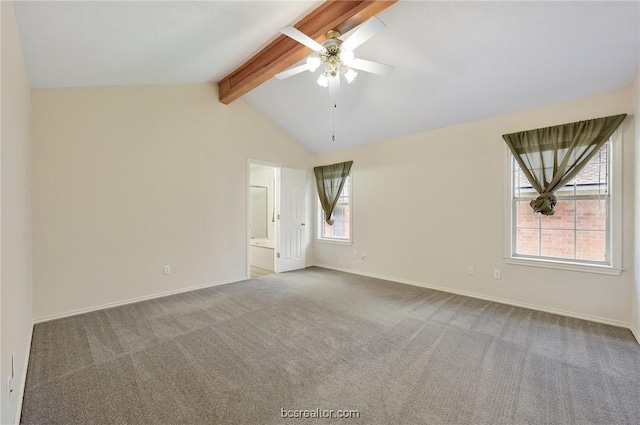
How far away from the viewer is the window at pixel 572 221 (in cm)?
295

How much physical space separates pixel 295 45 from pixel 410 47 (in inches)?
47.7

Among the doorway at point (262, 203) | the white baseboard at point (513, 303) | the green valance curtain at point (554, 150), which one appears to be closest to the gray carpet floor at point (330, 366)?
the white baseboard at point (513, 303)

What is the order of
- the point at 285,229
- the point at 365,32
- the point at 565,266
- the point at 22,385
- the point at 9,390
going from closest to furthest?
the point at 9,390 → the point at 22,385 → the point at 365,32 → the point at 565,266 → the point at 285,229

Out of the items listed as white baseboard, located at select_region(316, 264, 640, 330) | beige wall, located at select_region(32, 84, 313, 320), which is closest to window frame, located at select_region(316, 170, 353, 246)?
white baseboard, located at select_region(316, 264, 640, 330)

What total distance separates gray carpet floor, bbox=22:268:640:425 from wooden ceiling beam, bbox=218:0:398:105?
9.28ft

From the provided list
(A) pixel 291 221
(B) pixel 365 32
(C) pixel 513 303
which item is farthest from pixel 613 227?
(A) pixel 291 221

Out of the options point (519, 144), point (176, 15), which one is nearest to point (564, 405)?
point (519, 144)

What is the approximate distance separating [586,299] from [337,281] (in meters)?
3.08

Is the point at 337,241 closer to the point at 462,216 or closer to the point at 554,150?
the point at 462,216

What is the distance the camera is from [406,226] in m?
4.46

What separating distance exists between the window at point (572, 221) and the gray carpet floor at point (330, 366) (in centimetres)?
75

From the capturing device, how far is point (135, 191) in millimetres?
3527

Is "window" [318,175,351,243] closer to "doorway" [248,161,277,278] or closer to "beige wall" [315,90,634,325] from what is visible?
"beige wall" [315,90,634,325]

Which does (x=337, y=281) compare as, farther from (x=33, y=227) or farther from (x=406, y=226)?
(x=33, y=227)
